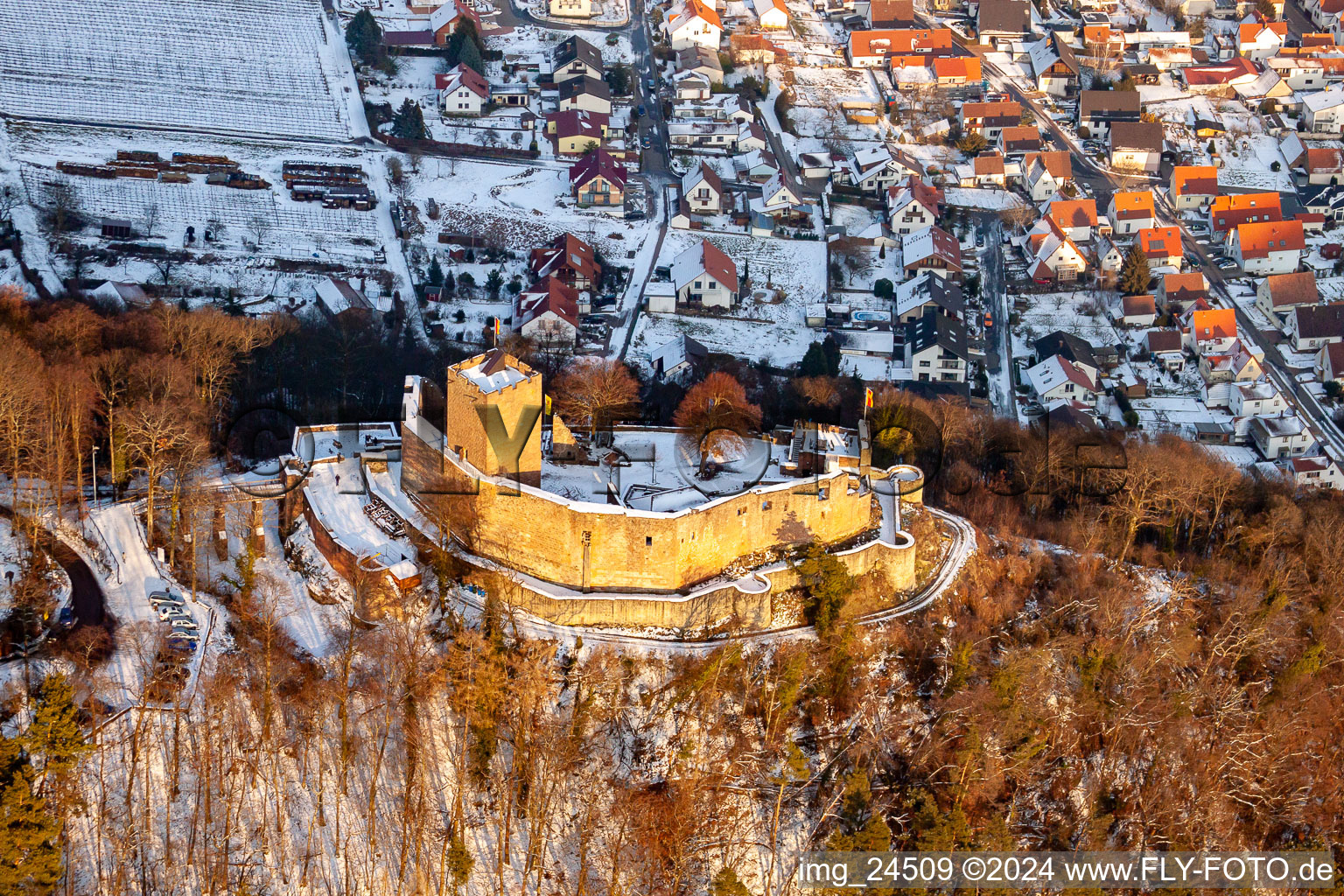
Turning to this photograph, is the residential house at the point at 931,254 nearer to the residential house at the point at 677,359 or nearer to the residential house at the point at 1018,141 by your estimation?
the residential house at the point at 1018,141

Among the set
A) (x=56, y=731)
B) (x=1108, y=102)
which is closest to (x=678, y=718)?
(x=56, y=731)

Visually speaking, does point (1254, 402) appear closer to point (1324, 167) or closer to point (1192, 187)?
point (1192, 187)

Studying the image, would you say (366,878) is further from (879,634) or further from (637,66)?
(637,66)

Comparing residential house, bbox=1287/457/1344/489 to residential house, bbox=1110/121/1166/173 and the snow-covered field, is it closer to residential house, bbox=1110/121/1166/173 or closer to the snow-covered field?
residential house, bbox=1110/121/1166/173

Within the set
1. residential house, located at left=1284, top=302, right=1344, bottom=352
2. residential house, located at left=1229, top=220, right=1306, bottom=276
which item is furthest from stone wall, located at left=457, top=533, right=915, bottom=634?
residential house, located at left=1229, top=220, right=1306, bottom=276

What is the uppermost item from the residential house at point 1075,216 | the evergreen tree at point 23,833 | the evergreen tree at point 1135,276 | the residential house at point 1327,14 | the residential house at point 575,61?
the residential house at point 1327,14

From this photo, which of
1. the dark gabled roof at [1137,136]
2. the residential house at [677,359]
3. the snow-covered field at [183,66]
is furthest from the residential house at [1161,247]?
the snow-covered field at [183,66]

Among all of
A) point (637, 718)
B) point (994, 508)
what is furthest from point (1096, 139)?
point (637, 718)
